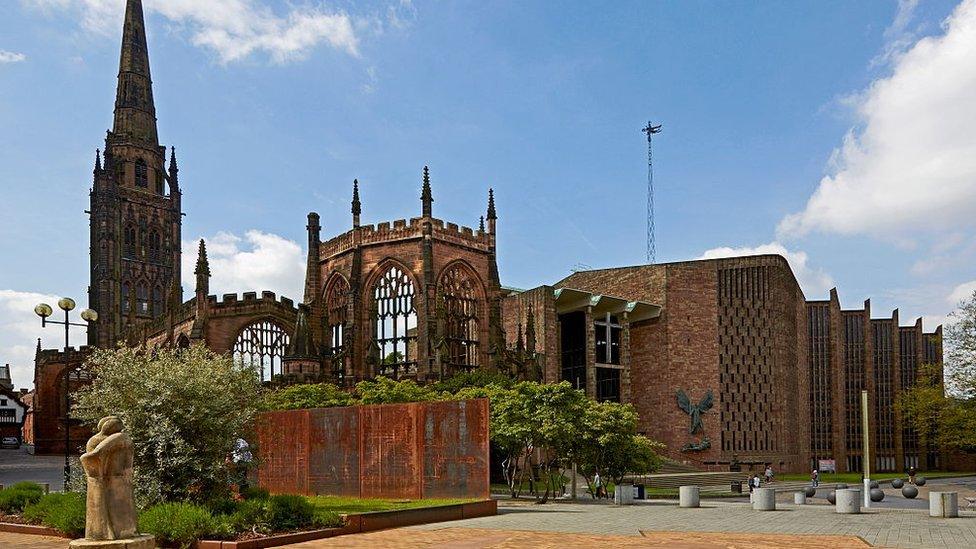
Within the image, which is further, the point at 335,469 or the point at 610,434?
the point at 610,434

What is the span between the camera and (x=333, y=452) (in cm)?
2523

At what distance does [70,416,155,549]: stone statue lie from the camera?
473 inches

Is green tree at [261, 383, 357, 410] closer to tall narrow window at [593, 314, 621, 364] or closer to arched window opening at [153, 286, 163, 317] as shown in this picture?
tall narrow window at [593, 314, 621, 364]

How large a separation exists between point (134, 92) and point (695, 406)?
63081mm

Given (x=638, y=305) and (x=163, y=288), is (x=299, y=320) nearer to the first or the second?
(x=638, y=305)

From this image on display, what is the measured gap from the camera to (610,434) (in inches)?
1193

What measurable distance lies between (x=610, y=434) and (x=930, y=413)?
A: 5450cm

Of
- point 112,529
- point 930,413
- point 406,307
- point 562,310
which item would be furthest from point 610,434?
point 930,413

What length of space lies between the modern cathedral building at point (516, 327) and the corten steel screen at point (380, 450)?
1078 centimetres

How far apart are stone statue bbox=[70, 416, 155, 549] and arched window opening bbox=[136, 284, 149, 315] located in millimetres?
78959

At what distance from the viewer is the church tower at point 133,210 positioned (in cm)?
8406

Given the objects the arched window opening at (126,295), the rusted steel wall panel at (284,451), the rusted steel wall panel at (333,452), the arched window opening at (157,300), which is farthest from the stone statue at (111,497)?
the arched window opening at (157,300)

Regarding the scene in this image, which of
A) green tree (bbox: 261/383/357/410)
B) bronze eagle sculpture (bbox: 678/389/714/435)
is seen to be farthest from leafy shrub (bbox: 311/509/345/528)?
bronze eagle sculpture (bbox: 678/389/714/435)

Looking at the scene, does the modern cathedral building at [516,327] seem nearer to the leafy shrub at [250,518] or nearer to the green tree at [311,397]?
the green tree at [311,397]
